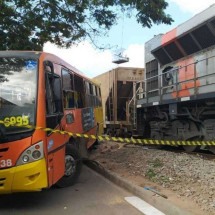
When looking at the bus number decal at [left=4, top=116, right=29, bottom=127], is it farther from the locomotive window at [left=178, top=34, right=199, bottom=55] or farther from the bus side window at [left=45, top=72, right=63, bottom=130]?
the locomotive window at [left=178, top=34, right=199, bottom=55]

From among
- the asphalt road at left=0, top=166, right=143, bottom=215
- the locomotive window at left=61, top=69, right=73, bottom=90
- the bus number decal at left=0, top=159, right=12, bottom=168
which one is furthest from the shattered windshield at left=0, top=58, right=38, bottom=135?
the locomotive window at left=61, top=69, right=73, bottom=90

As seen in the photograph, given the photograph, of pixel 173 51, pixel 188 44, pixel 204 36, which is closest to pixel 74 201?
pixel 204 36

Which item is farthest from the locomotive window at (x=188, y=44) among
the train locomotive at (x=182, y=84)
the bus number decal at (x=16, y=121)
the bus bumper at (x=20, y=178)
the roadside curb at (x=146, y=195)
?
the bus bumper at (x=20, y=178)

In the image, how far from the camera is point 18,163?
6.18 metres

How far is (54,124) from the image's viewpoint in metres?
7.07

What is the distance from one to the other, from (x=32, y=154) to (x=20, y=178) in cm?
40

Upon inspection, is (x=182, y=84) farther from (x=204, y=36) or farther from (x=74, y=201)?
(x=74, y=201)

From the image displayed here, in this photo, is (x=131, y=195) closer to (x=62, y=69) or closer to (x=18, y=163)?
(x=18, y=163)

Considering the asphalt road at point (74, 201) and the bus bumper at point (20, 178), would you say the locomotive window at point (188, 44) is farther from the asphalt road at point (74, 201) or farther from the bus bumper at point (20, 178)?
the bus bumper at point (20, 178)

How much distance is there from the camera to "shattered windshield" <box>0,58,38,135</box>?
20.8 ft

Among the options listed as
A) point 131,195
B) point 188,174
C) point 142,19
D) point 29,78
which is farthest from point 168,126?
point 29,78

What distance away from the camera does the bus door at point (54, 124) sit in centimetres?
669

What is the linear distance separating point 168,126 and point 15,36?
5.98 m

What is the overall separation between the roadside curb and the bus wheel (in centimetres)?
87
